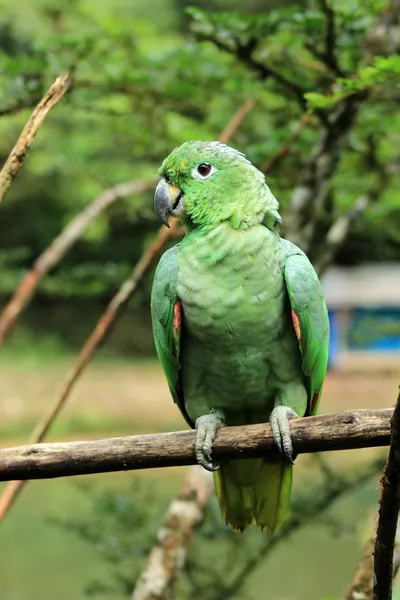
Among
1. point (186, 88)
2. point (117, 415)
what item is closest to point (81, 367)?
point (186, 88)

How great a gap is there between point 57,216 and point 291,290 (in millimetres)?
8181

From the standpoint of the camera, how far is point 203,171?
1.27 meters

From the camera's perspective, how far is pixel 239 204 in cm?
128

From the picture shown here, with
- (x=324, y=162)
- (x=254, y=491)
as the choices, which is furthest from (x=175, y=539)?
(x=324, y=162)

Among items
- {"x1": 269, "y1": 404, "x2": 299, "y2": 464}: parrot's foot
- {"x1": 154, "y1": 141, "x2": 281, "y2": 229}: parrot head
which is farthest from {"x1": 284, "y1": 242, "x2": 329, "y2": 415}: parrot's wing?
{"x1": 269, "y1": 404, "x2": 299, "y2": 464}: parrot's foot

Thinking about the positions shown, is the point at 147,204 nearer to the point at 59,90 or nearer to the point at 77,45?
the point at 77,45

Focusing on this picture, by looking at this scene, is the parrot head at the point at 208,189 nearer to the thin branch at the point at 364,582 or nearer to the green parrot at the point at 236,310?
the green parrot at the point at 236,310

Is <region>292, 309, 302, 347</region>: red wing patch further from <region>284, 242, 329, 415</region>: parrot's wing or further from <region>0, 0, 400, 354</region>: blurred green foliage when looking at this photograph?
<region>0, 0, 400, 354</region>: blurred green foliage

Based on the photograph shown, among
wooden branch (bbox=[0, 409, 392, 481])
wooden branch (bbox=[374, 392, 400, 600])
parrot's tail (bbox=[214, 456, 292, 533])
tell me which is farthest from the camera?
parrot's tail (bbox=[214, 456, 292, 533])

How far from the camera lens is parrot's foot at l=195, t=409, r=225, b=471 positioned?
3.60 feet

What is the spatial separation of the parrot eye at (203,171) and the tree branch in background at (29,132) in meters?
0.27

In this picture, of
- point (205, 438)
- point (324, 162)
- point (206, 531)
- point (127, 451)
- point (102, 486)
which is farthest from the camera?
point (102, 486)

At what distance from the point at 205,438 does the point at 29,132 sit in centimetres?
59

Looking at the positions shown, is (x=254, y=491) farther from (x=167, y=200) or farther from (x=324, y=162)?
(x=324, y=162)
